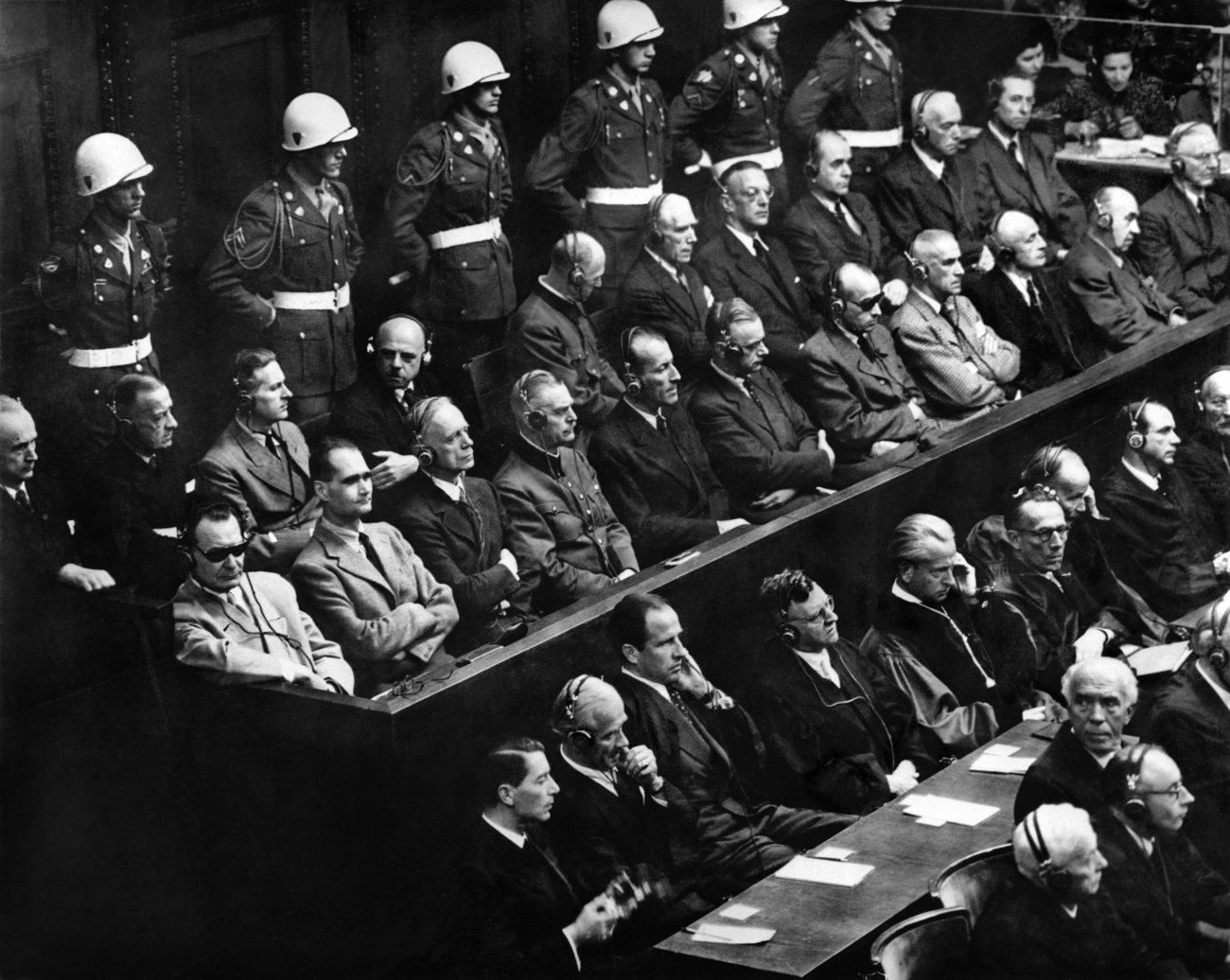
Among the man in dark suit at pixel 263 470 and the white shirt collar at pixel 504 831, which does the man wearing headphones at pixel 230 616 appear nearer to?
the man in dark suit at pixel 263 470

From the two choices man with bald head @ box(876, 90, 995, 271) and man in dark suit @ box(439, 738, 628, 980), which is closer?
man in dark suit @ box(439, 738, 628, 980)

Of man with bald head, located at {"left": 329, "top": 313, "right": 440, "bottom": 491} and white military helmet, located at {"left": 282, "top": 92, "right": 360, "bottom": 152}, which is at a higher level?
white military helmet, located at {"left": 282, "top": 92, "right": 360, "bottom": 152}

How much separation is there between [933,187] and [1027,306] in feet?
2.02

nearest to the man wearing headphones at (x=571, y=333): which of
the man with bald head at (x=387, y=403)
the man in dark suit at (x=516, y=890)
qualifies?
the man with bald head at (x=387, y=403)

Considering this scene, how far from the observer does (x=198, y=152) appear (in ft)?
29.2

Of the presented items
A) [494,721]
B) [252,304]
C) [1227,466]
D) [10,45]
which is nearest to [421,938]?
[494,721]

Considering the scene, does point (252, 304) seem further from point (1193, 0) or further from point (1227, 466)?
point (1193, 0)

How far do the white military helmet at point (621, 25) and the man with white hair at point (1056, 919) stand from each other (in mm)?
3169

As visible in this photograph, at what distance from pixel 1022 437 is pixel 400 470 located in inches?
113

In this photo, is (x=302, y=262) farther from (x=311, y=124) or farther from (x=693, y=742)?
(x=693, y=742)

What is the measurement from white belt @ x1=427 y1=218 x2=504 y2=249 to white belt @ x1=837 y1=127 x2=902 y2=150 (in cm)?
206

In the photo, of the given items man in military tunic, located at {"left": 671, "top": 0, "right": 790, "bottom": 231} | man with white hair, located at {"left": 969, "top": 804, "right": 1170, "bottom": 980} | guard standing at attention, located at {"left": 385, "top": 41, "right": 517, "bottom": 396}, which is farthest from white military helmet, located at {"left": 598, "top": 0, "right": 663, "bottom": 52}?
man with white hair, located at {"left": 969, "top": 804, "right": 1170, "bottom": 980}

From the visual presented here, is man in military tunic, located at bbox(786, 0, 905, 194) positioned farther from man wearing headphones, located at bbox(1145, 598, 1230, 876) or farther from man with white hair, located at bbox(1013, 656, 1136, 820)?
man with white hair, located at bbox(1013, 656, 1136, 820)

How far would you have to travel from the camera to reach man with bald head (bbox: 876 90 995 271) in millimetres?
11688
